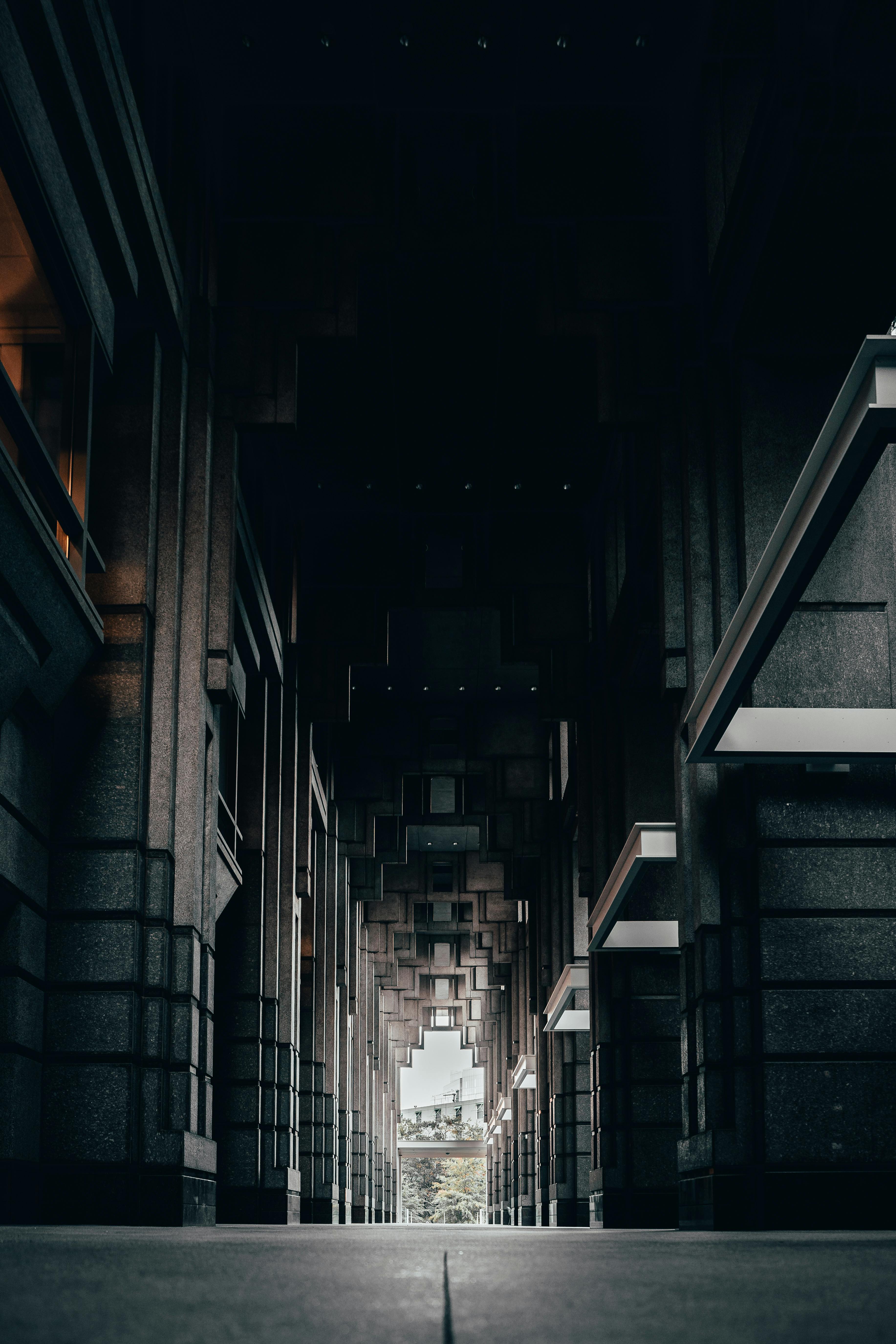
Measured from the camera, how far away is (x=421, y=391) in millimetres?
16875

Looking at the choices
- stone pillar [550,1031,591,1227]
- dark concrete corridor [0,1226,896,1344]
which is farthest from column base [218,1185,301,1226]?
dark concrete corridor [0,1226,896,1344]

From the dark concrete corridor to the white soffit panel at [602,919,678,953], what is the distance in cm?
1292

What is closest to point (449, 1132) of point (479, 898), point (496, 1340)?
point (479, 898)

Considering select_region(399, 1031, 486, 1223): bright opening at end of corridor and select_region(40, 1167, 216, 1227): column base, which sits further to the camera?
select_region(399, 1031, 486, 1223): bright opening at end of corridor

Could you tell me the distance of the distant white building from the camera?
10619 cm

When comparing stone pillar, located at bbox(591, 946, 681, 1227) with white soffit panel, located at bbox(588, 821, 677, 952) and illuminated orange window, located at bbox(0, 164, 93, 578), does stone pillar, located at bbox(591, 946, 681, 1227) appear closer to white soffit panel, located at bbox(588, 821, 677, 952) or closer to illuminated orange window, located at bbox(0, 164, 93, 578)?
white soffit panel, located at bbox(588, 821, 677, 952)

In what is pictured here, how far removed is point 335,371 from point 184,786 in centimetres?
669

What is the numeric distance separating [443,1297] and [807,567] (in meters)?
6.14

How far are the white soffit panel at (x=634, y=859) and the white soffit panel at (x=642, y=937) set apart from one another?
19cm

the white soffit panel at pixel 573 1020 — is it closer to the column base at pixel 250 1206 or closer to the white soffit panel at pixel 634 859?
the column base at pixel 250 1206

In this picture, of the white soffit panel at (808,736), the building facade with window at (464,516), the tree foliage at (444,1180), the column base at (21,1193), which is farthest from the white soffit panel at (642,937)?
the tree foliage at (444,1180)

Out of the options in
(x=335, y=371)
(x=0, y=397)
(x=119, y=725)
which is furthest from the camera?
(x=335, y=371)

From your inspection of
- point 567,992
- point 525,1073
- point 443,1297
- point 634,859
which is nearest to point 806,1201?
point 634,859

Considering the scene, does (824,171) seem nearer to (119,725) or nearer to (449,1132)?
(119,725)
